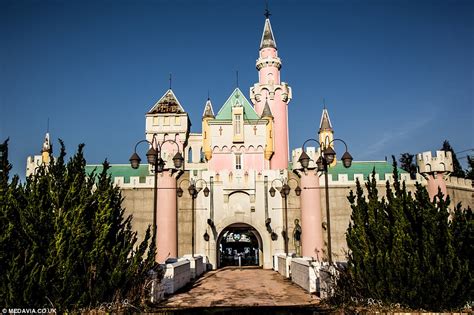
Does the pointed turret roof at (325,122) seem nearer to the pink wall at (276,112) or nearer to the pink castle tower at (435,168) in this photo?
the pink wall at (276,112)

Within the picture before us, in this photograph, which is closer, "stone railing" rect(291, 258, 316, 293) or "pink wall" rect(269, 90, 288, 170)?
"stone railing" rect(291, 258, 316, 293)

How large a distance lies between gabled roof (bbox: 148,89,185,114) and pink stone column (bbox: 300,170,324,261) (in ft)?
60.4

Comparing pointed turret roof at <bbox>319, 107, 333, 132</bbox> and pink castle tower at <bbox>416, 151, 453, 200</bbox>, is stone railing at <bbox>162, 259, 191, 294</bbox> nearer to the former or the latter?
pink castle tower at <bbox>416, 151, 453, 200</bbox>

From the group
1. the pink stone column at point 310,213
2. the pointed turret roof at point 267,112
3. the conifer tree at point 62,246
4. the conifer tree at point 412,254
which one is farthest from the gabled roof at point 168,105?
the conifer tree at point 412,254

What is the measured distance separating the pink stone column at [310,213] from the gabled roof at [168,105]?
60.4 feet

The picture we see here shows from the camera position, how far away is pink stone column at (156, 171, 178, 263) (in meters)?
25.7

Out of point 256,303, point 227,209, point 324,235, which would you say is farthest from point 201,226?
point 256,303

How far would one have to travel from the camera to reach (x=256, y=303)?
12445 mm

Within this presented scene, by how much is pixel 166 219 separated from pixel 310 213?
9701 mm

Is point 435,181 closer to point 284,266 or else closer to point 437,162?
point 437,162

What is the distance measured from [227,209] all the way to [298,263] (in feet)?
36.7

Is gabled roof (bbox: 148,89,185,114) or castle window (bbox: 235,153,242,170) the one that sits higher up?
gabled roof (bbox: 148,89,185,114)

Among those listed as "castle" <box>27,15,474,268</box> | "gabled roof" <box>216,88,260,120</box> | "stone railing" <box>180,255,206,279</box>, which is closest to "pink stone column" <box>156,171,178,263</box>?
"castle" <box>27,15,474,268</box>

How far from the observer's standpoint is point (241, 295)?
1439 cm
